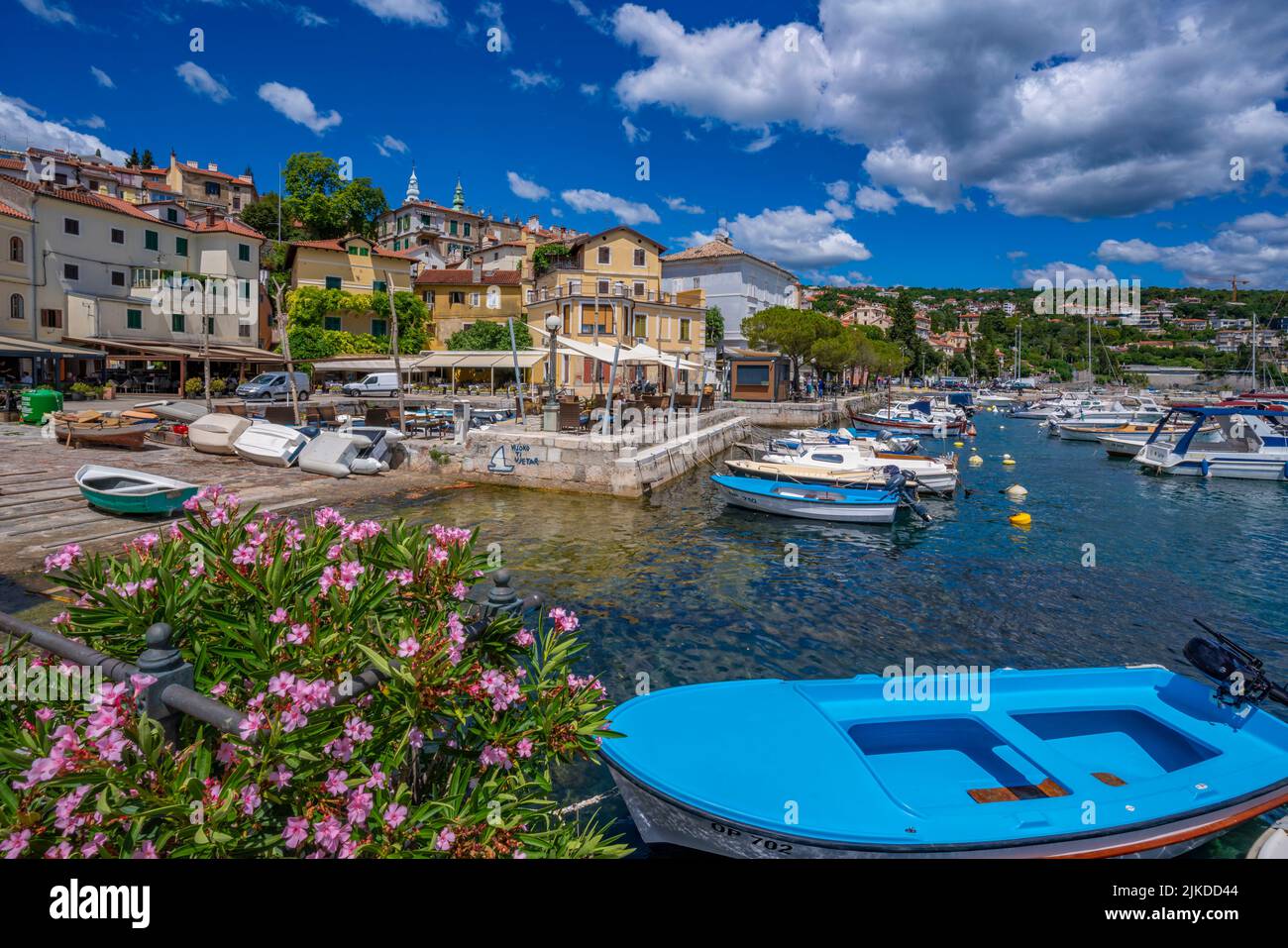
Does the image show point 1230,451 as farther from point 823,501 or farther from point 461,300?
point 461,300

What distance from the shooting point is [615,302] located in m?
43.8

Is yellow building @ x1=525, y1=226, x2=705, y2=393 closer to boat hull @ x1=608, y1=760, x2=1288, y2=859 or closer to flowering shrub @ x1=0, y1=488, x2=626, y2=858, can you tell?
boat hull @ x1=608, y1=760, x2=1288, y2=859

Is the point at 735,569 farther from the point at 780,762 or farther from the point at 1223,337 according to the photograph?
the point at 1223,337

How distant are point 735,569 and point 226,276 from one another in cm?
4559

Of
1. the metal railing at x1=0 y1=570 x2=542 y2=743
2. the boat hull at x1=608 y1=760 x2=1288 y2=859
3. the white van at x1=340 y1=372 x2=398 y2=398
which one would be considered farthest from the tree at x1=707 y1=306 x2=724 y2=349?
the metal railing at x1=0 y1=570 x2=542 y2=743

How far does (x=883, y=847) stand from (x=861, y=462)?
1726 centimetres

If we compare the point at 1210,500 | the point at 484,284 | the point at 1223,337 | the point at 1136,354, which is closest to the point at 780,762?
the point at 1210,500

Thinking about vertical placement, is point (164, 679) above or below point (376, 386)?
below

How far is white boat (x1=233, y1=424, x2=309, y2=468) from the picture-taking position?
19.7 m

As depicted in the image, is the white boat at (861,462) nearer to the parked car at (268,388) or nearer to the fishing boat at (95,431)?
the fishing boat at (95,431)

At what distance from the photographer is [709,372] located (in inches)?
2354

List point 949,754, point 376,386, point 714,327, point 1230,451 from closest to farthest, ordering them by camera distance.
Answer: point 949,754 < point 1230,451 < point 376,386 < point 714,327

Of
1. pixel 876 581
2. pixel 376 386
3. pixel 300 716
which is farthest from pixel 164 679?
pixel 376 386

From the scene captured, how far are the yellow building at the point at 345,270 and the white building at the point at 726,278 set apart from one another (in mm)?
28275
